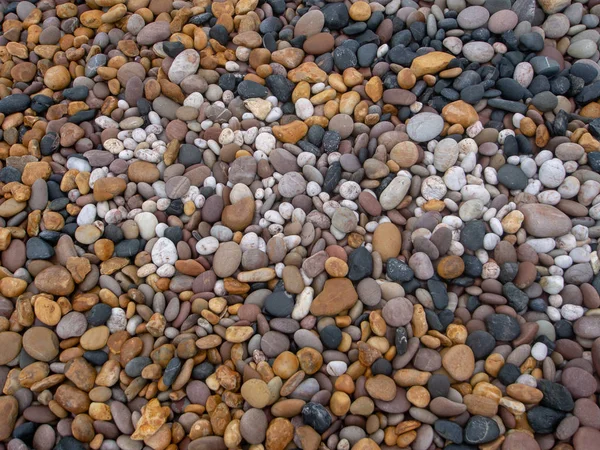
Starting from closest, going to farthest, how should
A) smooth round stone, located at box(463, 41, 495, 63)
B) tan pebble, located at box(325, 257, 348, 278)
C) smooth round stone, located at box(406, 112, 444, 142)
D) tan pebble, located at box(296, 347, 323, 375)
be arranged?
1. tan pebble, located at box(296, 347, 323, 375)
2. tan pebble, located at box(325, 257, 348, 278)
3. smooth round stone, located at box(406, 112, 444, 142)
4. smooth round stone, located at box(463, 41, 495, 63)

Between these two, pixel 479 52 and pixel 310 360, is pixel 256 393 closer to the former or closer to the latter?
pixel 310 360

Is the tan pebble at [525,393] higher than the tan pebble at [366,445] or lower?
higher

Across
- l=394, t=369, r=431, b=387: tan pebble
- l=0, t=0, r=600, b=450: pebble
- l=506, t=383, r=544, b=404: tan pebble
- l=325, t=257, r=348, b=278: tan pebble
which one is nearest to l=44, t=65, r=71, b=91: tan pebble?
l=0, t=0, r=600, b=450: pebble

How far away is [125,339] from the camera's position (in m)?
1.42

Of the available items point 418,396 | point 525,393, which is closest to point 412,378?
point 418,396

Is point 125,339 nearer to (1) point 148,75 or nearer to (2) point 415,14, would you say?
(1) point 148,75

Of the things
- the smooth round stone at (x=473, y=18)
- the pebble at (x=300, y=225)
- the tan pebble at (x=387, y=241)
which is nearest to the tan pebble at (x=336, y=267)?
the pebble at (x=300, y=225)

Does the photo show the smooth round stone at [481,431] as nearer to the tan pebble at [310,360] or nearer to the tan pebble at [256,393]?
the tan pebble at [310,360]

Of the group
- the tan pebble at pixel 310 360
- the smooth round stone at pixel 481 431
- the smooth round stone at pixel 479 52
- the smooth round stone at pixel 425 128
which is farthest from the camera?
the smooth round stone at pixel 479 52

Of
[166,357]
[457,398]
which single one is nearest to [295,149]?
[166,357]

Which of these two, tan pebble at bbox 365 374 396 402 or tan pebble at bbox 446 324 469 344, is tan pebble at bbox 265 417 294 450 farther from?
tan pebble at bbox 446 324 469 344

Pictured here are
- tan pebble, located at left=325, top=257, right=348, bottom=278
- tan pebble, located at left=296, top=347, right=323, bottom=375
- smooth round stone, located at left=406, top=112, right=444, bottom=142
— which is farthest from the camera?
smooth round stone, located at left=406, top=112, right=444, bottom=142

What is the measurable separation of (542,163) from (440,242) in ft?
1.62

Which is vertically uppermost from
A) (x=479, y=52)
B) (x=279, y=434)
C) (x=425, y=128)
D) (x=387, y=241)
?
(x=479, y=52)
